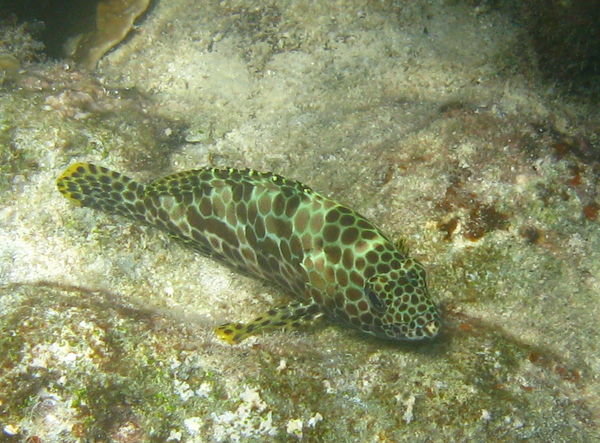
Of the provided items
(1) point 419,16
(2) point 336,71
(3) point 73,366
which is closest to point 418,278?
(3) point 73,366

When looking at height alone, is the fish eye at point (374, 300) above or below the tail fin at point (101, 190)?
above

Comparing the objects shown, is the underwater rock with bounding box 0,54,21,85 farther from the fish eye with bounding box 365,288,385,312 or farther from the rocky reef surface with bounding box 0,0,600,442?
the fish eye with bounding box 365,288,385,312

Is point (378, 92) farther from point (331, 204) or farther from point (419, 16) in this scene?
point (331, 204)

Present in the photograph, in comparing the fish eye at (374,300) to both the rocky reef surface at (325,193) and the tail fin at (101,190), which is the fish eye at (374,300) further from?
the tail fin at (101,190)

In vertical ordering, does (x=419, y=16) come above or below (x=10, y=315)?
above

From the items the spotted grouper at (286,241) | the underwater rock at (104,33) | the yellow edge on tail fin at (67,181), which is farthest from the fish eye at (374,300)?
the underwater rock at (104,33)

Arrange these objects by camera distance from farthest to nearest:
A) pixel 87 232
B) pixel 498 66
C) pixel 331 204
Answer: pixel 498 66
pixel 87 232
pixel 331 204
